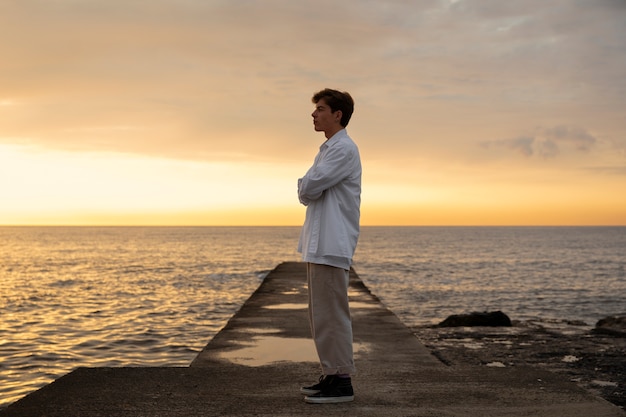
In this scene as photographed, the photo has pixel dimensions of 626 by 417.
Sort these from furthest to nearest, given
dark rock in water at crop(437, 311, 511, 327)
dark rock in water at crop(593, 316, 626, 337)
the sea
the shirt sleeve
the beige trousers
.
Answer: dark rock in water at crop(437, 311, 511, 327) < dark rock in water at crop(593, 316, 626, 337) < the sea < the beige trousers < the shirt sleeve

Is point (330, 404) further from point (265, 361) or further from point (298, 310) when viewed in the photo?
point (298, 310)

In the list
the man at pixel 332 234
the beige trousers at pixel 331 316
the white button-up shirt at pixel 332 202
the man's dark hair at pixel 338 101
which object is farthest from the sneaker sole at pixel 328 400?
the man's dark hair at pixel 338 101

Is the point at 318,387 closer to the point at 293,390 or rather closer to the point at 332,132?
the point at 293,390

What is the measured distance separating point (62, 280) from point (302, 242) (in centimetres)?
2708

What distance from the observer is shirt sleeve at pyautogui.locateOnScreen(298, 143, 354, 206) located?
160 inches

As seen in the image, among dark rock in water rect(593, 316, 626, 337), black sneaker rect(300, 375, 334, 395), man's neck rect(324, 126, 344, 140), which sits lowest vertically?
dark rock in water rect(593, 316, 626, 337)

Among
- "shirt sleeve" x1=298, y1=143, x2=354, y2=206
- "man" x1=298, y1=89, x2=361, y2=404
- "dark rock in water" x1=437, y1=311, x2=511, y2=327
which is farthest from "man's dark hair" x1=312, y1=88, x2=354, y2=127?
"dark rock in water" x1=437, y1=311, x2=511, y2=327

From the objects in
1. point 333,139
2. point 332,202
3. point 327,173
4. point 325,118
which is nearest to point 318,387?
point 332,202

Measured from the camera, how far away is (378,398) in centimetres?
448

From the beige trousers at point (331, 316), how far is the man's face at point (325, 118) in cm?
86

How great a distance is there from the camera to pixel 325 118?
13.9 feet

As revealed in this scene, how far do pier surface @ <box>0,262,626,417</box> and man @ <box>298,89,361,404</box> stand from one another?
259 mm

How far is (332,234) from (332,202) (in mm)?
202

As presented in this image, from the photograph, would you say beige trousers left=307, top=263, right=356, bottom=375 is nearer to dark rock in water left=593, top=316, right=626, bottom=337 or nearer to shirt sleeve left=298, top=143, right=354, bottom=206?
shirt sleeve left=298, top=143, right=354, bottom=206
